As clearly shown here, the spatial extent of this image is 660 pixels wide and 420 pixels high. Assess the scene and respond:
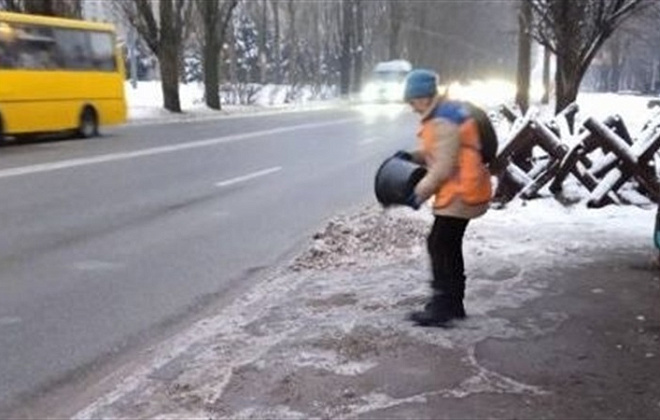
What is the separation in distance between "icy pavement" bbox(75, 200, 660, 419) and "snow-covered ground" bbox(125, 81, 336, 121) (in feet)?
93.0

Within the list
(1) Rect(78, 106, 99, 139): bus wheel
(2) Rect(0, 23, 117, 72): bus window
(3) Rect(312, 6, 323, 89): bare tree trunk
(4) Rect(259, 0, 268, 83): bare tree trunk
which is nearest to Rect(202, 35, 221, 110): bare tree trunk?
(2) Rect(0, 23, 117, 72): bus window

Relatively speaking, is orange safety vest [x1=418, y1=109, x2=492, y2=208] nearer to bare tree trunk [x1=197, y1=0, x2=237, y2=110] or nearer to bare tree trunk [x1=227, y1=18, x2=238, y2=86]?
bare tree trunk [x1=197, y1=0, x2=237, y2=110]

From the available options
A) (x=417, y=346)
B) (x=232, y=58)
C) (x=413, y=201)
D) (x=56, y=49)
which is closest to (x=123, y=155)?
(x=56, y=49)

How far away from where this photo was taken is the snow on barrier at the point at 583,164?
1111 cm

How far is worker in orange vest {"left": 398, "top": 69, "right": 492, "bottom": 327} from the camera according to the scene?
6094 millimetres

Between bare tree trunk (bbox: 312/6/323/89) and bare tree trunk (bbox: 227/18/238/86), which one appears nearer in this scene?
bare tree trunk (bbox: 227/18/238/86)

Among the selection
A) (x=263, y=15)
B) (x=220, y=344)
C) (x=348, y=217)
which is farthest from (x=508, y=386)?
(x=263, y=15)

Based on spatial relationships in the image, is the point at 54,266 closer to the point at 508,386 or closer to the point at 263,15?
the point at 508,386

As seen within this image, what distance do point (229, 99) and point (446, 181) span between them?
47036mm

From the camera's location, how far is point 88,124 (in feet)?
85.0

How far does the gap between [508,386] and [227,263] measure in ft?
14.8

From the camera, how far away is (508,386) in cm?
522

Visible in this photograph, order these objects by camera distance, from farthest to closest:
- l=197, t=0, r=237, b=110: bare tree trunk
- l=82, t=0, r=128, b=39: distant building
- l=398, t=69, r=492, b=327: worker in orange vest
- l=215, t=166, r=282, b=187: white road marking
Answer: l=82, t=0, r=128, b=39: distant building, l=197, t=0, r=237, b=110: bare tree trunk, l=215, t=166, r=282, b=187: white road marking, l=398, t=69, r=492, b=327: worker in orange vest

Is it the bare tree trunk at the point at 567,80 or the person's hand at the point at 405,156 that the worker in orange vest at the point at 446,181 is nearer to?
the person's hand at the point at 405,156
